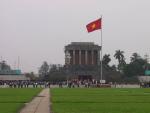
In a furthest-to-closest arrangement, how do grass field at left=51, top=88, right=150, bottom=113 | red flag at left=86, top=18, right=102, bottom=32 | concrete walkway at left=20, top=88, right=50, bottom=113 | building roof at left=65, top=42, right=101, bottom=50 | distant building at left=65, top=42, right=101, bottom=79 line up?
building roof at left=65, top=42, right=101, bottom=50, distant building at left=65, top=42, right=101, bottom=79, red flag at left=86, top=18, right=102, bottom=32, grass field at left=51, top=88, right=150, bottom=113, concrete walkway at left=20, top=88, right=50, bottom=113

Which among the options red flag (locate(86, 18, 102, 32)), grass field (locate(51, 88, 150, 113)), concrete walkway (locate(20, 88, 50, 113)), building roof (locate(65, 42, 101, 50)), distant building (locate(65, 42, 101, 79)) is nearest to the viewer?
concrete walkway (locate(20, 88, 50, 113))

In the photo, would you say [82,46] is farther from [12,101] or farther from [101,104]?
[101,104]

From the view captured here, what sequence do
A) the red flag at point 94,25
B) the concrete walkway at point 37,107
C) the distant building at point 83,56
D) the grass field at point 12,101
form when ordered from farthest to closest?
the distant building at point 83,56 < the red flag at point 94,25 < the grass field at point 12,101 < the concrete walkway at point 37,107

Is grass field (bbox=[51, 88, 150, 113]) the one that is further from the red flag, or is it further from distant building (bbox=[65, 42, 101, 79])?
distant building (bbox=[65, 42, 101, 79])

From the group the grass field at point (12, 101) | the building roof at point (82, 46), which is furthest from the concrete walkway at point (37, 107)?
the building roof at point (82, 46)

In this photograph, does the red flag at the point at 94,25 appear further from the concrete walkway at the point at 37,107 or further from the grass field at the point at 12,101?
the concrete walkway at the point at 37,107

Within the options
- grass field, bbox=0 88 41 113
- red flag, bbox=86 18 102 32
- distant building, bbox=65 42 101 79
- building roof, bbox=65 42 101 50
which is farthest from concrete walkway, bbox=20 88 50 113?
building roof, bbox=65 42 101 50

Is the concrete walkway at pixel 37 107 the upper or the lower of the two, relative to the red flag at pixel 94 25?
lower

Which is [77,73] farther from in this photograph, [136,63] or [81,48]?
[136,63]

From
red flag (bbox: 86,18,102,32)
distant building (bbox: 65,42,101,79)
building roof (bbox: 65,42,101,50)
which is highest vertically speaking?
building roof (bbox: 65,42,101,50)

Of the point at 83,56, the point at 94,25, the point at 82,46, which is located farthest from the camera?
the point at 83,56

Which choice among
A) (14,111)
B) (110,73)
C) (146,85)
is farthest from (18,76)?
(14,111)

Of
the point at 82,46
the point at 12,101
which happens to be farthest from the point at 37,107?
the point at 82,46

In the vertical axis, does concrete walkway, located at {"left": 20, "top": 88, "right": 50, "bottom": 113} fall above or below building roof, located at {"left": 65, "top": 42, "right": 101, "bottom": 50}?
below
